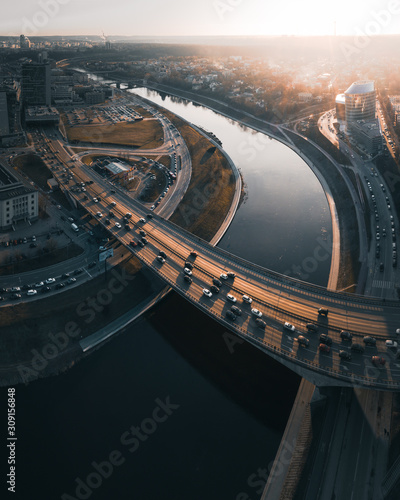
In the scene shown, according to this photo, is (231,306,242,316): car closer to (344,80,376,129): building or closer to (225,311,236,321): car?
(225,311,236,321): car

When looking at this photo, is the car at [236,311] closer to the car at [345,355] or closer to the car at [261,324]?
the car at [261,324]

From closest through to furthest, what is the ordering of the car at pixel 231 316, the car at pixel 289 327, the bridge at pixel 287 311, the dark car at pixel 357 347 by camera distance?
the bridge at pixel 287 311 → the dark car at pixel 357 347 → the car at pixel 289 327 → the car at pixel 231 316

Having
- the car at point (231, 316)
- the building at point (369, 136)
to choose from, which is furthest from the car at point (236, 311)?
the building at point (369, 136)

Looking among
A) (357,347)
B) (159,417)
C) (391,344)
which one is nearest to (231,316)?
(159,417)

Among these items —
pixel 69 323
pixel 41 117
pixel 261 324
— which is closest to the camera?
pixel 261 324

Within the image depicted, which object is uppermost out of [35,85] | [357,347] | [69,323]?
[35,85]

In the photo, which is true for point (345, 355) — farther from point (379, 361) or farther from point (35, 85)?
point (35, 85)

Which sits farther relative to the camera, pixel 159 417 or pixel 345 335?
pixel 345 335

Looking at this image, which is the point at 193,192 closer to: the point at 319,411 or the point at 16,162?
the point at 16,162
